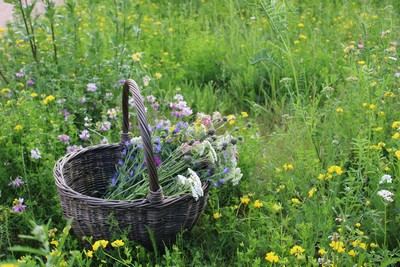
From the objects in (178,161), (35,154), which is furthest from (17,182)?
(178,161)

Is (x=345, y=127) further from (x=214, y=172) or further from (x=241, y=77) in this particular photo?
(x=241, y=77)

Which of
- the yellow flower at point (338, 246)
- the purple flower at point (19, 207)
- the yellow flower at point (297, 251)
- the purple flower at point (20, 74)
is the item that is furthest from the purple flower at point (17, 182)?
the yellow flower at point (338, 246)

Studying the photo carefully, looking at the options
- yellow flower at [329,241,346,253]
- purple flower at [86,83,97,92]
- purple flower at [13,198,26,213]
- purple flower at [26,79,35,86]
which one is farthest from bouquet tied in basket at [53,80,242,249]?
purple flower at [26,79,35,86]

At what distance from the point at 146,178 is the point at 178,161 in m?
0.18

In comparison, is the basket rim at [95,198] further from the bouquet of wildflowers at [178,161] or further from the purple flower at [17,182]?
the purple flower at [17,182]

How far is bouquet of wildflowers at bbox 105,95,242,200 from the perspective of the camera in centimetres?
240

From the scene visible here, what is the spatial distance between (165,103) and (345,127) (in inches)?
42.3

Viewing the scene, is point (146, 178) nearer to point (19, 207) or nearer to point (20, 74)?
point (19, 207)

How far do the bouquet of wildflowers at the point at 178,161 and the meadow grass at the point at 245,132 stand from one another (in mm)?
186

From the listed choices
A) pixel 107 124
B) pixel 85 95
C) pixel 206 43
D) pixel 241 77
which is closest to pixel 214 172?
pixel 107 124

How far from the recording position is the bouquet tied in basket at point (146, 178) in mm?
2191

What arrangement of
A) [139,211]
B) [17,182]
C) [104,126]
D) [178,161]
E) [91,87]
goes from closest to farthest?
[139,211] < [178,161] < [17,182] < [104,126] < [91,87]

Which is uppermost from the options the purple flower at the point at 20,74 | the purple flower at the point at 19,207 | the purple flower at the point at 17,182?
the purple flower at the point at 20,74

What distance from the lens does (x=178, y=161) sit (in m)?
2.53
